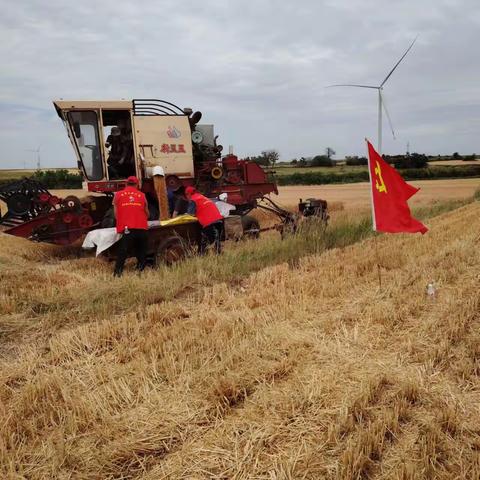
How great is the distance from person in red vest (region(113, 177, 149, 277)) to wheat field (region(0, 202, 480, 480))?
1966 millimetres

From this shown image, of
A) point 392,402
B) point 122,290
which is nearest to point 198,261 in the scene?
point 122,290

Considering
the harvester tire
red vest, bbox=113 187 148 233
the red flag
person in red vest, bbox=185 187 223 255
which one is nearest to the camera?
the red flag

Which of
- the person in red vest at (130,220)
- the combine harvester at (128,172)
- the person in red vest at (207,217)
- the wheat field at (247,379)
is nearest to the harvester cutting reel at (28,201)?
the combine harvester at (128,172)

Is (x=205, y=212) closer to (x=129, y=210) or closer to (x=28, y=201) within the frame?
(x=129, y=210)

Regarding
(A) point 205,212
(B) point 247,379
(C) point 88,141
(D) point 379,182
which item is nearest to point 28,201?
(C) point 88,141

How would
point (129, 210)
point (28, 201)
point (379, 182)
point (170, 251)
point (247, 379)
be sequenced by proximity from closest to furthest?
point (247, 379)
point (379, 182)
point (129, 210)
point (170, 251)
point (28, 201)

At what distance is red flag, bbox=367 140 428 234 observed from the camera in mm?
6457

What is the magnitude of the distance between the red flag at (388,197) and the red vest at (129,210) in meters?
4.19

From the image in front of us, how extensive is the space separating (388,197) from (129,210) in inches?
174

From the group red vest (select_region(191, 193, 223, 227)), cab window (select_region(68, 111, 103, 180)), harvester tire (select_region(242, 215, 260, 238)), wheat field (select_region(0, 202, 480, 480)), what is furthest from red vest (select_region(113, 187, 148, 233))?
harvester tire (select_region(242, 215, 260, 238))

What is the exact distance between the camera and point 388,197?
6551 mm

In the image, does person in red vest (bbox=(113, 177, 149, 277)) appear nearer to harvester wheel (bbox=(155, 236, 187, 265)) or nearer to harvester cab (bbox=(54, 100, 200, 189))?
harvester wheel (bbox=(155, 236, 187, 265))

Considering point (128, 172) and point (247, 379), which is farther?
point (128, 172)

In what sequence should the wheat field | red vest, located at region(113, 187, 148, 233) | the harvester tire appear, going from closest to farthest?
the wheat field → red vest, located at region(113, 187, 148, 233) → the harvester tire
